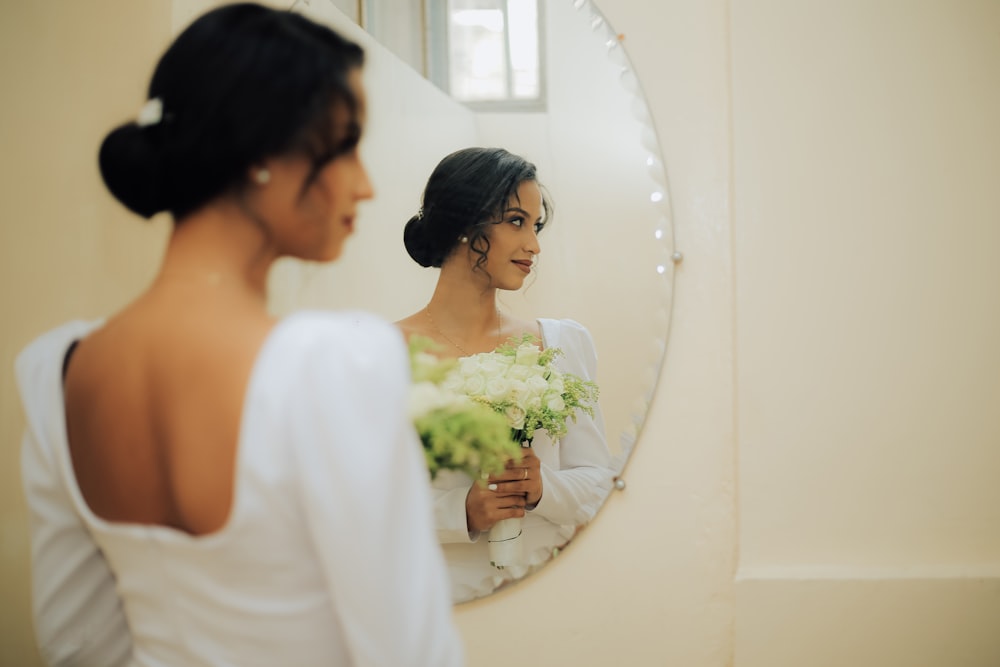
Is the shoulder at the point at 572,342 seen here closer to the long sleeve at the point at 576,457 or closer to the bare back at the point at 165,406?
the long sleeve at the point at 576,457

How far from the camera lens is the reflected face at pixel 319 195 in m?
0.79

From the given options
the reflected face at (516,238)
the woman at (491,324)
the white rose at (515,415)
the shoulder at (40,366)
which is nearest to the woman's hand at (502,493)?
the woman at (491,324)

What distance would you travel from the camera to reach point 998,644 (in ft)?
4.84

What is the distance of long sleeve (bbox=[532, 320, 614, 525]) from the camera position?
1.53m

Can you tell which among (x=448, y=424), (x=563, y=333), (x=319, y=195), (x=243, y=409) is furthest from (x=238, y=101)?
(x=563, y=333)

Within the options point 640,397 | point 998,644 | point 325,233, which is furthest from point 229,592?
point 998,644

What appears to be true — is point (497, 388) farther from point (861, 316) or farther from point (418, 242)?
point (861, 316)

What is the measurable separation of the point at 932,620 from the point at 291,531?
1.29m

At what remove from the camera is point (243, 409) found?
2.35 feet

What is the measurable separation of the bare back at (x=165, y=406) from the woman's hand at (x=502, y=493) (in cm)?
74

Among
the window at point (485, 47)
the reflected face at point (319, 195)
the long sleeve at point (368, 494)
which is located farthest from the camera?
the window at point (485, 47)

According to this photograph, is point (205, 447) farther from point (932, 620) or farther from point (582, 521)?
point (932, 620)

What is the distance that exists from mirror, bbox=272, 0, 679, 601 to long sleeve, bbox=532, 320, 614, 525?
0.07 ft

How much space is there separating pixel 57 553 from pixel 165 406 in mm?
276
